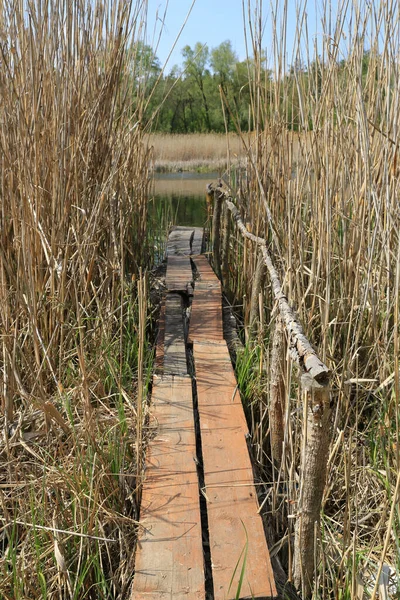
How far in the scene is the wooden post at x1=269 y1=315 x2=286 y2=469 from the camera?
5.52 ft

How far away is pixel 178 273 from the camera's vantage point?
3756 millimetres

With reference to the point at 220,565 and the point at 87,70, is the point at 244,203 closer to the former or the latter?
the point at 87,70

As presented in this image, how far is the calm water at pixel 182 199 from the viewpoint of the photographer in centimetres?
582

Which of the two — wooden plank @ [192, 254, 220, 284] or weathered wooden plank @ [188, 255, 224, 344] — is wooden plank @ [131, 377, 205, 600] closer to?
weathered wooden plank @ [188, 255, 224, 344]

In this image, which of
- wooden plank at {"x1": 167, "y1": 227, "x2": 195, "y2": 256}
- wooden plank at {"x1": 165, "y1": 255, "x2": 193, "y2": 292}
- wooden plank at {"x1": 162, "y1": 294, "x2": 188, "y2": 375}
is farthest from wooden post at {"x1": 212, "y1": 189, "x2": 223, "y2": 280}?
wooden plank at {"x1": 162, "y1": 294, "x2": 188, "y2": 375}

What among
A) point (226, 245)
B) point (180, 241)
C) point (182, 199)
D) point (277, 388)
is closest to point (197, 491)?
point (277, 388)

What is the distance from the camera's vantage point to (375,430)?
6.33 feet

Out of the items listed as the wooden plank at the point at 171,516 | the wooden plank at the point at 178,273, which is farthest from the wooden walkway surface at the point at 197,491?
the wooden plank at the point at 178,273

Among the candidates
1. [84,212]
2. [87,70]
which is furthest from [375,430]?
[87,70]

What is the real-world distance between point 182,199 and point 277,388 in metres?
9.41

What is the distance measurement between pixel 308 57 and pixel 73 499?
142cm

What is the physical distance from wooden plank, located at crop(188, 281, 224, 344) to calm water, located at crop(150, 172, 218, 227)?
61.5 inches

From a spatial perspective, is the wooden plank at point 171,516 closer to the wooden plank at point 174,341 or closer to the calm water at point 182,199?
the wooden plank at point 174,341

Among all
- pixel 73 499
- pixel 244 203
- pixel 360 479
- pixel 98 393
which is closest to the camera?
pixel 73 499
